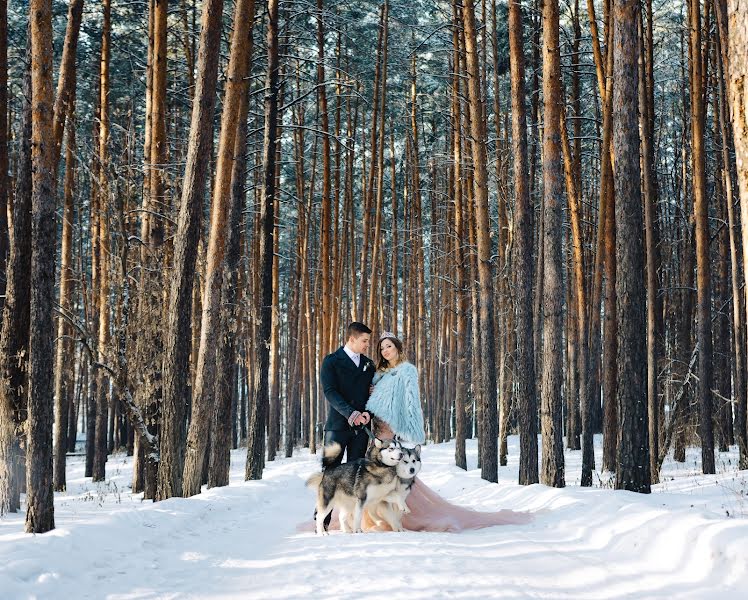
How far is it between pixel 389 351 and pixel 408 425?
800 millimetres

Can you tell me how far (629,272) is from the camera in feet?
31.1

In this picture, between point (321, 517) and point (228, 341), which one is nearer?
point (321, 517)

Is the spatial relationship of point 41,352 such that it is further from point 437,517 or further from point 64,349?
point 64,349

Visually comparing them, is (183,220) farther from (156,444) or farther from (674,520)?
(674,520)

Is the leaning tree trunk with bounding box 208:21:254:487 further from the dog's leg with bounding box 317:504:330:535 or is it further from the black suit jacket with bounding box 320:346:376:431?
the dog's leg with bounding box 317:504:330:535

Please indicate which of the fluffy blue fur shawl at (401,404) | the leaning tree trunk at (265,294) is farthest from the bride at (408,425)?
the leaning tree trunk at (265,294)

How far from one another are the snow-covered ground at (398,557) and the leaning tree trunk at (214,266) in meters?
2.32

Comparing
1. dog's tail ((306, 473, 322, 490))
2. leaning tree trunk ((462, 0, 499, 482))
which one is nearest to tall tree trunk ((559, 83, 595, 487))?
leaning tree trunk ((462, 0, 499, 482))

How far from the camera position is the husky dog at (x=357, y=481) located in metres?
7.21

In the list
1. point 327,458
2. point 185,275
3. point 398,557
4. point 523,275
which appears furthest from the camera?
point 523,275

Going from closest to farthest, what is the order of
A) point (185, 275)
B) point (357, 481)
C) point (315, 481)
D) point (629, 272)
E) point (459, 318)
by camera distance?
point (357, 481), point (315, 481), point (629, 272), point (185, 275), point (459, 318)

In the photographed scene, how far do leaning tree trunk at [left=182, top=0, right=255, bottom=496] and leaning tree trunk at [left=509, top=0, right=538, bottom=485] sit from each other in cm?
485

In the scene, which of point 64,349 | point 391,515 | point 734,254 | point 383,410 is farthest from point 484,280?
point 64,349

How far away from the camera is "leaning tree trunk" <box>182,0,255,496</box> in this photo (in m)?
11.2
